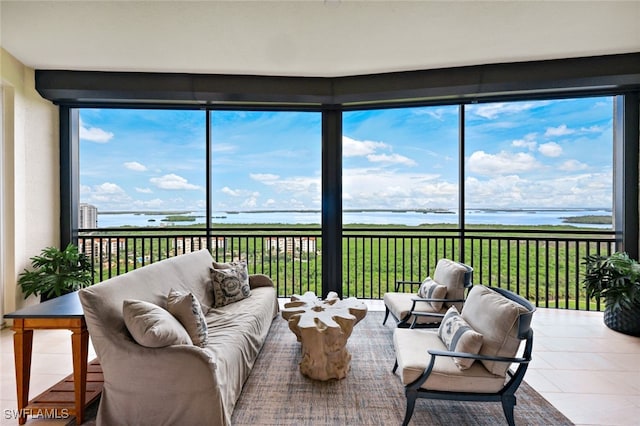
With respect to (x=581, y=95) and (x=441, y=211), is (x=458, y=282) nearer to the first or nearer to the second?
(x=441, y=211)

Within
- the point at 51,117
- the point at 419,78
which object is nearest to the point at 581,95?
the point at 419,78

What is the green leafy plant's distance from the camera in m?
3.13

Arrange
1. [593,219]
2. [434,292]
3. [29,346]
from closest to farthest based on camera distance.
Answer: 1. [29,346]
2. [434,292]
3. [593,219]

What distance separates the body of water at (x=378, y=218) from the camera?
4.23m

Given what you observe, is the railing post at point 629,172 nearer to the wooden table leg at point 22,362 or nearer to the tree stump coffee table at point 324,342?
the tree stump coffee table at point 324,342

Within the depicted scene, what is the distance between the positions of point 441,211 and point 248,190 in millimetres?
2919

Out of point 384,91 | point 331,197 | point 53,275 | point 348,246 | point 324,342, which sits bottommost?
point 324,342

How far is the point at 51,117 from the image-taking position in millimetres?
3852

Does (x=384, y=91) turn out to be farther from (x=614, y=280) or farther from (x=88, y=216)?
(x=88, y=216)

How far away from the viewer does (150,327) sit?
162 centimetres

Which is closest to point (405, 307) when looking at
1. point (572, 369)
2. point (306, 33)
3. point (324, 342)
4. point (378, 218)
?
point (324, 342)

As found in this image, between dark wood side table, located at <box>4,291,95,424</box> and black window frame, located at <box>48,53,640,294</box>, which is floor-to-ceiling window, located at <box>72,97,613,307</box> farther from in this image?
dark wood side table, located at <box>4,291,95,424</box>

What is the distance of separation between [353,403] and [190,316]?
3.91ft

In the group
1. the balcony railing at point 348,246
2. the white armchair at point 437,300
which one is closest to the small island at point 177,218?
the balcony railing at point 348,246
